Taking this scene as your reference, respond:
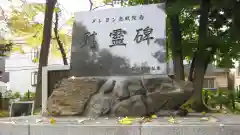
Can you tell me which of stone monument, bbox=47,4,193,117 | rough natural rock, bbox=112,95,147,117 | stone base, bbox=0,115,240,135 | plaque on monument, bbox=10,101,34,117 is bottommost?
plaque on monument, bbox=10,101,34,117

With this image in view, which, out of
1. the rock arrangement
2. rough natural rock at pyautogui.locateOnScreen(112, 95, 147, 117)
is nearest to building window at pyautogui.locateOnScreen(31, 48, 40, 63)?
the rock arrangement

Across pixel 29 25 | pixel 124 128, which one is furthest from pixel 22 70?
pixel 124 128

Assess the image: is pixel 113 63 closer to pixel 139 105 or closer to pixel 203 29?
pixel 139 105

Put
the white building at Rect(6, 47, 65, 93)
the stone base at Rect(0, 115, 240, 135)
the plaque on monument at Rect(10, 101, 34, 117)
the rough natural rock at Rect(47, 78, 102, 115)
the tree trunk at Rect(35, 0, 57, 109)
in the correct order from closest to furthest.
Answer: the stone base at Rect(0, 115, 240, 135) < the rough natural rock at Rect(47, 78, 102, 115) < the plaque on monument at Rect(10, 101, 34, 117) < the tree trunk at Rect(35, 0, 57, 109) < the white building at Rect(6, 47, 65, 93)

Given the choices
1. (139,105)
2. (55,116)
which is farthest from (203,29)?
(55,116)

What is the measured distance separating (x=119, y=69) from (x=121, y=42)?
43cm

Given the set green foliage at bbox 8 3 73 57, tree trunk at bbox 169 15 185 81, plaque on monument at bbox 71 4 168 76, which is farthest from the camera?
green foliage at bbox 8 3 73 57

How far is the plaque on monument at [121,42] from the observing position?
4.76 metres

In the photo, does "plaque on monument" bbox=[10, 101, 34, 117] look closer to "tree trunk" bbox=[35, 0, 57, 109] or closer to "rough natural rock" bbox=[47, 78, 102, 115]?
"tree trunk" bbox=[35, 0, 57, 109]

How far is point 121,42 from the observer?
4.92m

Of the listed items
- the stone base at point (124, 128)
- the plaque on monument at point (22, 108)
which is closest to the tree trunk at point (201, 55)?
the stone base at point (124, 128)

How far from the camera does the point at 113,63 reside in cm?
489

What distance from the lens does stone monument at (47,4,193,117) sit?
171 inches

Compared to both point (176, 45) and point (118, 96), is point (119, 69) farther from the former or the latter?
point (176, 45)
